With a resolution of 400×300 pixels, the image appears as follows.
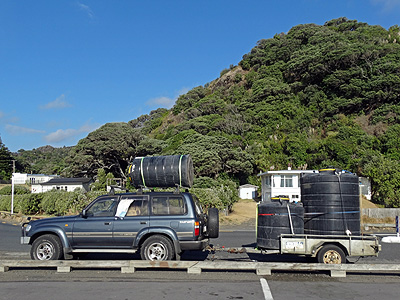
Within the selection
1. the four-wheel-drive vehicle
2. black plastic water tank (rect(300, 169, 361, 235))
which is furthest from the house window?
the four-wheel-drive vehicle

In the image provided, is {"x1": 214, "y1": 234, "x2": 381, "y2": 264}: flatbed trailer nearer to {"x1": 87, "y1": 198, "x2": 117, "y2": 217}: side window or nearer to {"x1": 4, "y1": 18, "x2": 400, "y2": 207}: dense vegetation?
{"x1": 87, "y1": 198, "x2": 117, "y2": 217}: side window

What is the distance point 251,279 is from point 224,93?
90825mm

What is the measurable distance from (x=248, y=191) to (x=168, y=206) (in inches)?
1684

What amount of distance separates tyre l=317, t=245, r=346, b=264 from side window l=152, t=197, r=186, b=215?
3559mm

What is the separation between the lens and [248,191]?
5141cm

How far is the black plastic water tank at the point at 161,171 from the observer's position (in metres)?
11.3

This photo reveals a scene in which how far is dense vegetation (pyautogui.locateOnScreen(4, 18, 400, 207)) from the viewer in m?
51.5

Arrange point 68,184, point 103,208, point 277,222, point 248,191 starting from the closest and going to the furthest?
point 277,222 < point 103,208 < point 248,191 < point 68,184

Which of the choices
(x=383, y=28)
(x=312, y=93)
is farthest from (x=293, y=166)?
(x=383, y=28)

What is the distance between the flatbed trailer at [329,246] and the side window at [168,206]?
2.61 m

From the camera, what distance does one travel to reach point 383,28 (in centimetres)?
9250

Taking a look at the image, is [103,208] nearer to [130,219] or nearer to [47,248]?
[130,219]

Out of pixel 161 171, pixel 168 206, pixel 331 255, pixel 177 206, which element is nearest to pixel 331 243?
pixel 331 255

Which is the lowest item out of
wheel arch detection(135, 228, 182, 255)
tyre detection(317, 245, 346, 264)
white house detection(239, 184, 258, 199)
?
tyre detection(317, 245, 346, 264)
